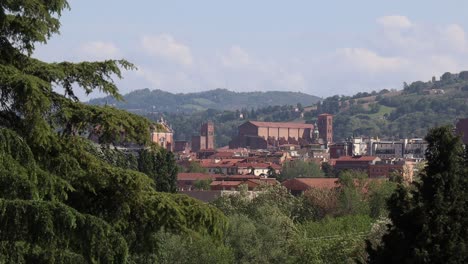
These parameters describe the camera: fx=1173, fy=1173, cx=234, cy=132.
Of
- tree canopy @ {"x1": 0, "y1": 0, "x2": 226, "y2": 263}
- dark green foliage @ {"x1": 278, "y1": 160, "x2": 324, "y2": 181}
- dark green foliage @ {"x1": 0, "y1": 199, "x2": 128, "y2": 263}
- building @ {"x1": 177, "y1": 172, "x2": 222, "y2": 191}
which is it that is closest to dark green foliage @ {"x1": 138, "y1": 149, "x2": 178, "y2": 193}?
tree canopy @ {"x1": 0, "y1": 0, "x2": 226, "y2": 263}

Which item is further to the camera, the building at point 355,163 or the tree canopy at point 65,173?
the building at point 355,163

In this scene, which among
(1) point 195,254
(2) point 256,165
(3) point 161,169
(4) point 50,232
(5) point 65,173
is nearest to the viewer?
(4) point 50,232

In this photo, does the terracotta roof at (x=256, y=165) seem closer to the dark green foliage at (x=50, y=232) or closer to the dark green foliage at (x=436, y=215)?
the dark green foliage at (x=436, y=215)

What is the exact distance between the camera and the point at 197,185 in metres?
131

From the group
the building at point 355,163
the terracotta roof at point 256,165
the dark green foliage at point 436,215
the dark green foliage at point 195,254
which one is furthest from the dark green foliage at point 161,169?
the building at point 355,163

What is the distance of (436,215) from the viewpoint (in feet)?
60.8

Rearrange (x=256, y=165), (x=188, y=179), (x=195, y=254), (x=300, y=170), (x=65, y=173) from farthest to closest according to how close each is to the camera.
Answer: (x=256, y=165)
(x=300, y=170)
(x=188, y=179)
(x=195, y=254)
(x=65, y=173)

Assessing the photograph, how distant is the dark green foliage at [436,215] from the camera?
720 inches

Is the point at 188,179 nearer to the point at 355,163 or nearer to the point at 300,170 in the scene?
the point at 300,170

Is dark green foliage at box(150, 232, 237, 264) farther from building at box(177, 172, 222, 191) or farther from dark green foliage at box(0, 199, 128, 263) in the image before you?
building at box(177, 172, 222, 191)

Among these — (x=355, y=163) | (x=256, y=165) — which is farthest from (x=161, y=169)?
(x=355, y=163)

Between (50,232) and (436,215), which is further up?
(50,232)

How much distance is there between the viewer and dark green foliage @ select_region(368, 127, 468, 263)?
60.0ft

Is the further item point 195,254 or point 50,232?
point 195,254
